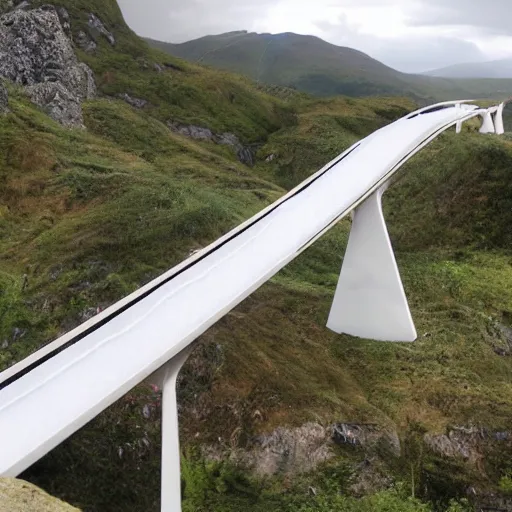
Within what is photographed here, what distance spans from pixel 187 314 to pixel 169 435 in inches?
66.3

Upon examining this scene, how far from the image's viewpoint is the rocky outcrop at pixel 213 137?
4122cm

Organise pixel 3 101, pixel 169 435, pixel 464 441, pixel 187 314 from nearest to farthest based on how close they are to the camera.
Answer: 1. pixel 169 435
2. pixel 187 314
3. pixel 464 441
4. pixel 3 101

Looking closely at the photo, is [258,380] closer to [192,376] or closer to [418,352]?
[192,376]

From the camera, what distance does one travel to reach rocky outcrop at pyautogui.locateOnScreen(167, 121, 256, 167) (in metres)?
41.2

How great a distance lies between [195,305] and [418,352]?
7006 millimetres

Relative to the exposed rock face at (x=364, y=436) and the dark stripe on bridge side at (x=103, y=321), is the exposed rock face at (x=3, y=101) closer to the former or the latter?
the dark stripe on bridge side at (x=103, y=321)

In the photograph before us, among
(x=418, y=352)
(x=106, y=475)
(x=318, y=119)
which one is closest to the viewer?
(x=106, y=475)

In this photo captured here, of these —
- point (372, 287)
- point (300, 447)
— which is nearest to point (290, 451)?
point (300, 447)

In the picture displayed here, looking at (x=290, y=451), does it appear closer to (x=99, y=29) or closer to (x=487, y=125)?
(x=487, y=125)

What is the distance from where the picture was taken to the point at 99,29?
53.8m

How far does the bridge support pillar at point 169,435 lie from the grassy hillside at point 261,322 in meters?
1.80

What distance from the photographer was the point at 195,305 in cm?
789

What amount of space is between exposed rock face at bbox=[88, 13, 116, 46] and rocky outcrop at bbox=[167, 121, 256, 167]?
62.4 ft

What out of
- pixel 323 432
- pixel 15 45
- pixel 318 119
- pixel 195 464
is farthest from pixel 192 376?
pixel 318 119
